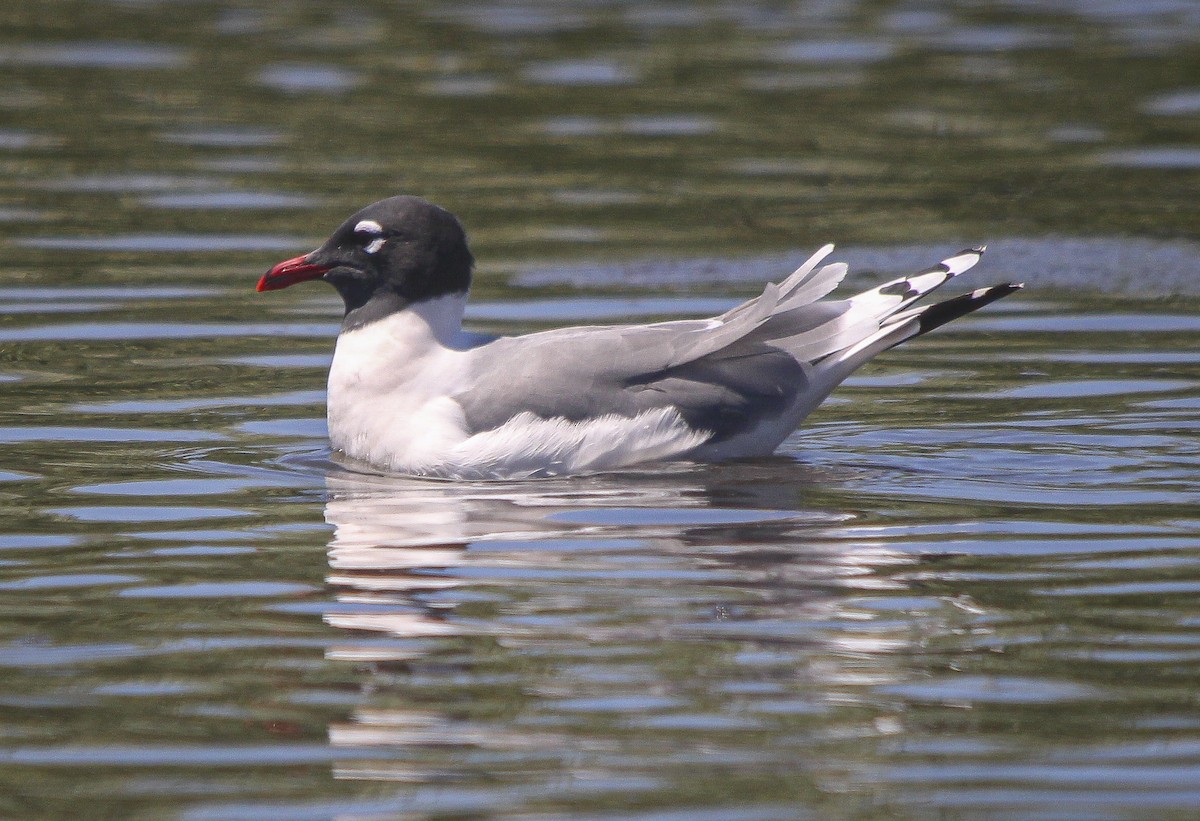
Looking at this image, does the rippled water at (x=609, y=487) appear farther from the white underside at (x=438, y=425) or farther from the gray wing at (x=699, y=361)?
the gray wing at (x=699, y=361)

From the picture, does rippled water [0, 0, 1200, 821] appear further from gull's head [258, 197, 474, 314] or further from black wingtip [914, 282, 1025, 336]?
gull's head [258, 197, 474, 314]

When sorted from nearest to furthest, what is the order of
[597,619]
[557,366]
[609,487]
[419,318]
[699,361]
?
1. [597,619]
2. [609,487]
3. [557,366]
4. [699,361]
5. [419,318]

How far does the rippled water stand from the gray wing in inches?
10.8

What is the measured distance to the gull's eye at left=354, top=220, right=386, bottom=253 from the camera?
8.93 metres

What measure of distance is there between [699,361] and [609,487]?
2.65 feet

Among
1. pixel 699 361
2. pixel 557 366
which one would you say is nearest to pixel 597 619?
pixel 557 366

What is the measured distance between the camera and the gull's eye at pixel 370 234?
29.3ft

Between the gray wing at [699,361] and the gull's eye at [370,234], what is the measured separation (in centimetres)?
65

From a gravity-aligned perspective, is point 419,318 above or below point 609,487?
above

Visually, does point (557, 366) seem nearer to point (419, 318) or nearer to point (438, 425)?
point (438, 425)

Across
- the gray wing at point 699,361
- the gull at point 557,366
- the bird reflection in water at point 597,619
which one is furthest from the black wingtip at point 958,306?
the bird reflection in water at point 597,619

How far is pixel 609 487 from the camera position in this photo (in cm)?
819

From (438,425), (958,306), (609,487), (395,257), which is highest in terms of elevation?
(395,257)

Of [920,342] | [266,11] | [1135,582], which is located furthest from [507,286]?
[266,11]
